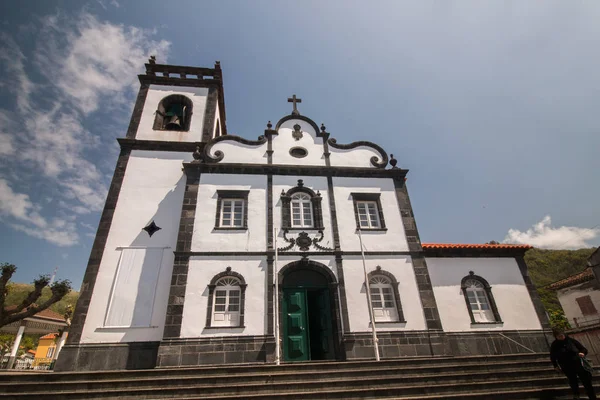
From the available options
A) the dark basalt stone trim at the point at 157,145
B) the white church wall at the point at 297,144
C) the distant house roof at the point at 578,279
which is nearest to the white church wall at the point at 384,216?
the white church wall at the point at 297,144

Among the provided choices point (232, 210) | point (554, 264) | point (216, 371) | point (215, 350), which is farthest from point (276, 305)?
point (554, 264)

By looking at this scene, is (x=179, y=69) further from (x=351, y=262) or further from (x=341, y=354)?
(x=341, y=354)

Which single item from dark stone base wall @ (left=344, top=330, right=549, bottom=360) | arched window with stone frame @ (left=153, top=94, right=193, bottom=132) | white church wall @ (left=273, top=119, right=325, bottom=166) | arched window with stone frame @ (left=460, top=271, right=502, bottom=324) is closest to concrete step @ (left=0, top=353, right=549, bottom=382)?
dark stone base wall @ (left=344, top=330, right=549, bottom=360)

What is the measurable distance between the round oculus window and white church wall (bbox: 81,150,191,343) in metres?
4.38

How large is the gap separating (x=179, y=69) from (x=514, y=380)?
17.5 metres

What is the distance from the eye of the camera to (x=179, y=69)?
1584 centimetres

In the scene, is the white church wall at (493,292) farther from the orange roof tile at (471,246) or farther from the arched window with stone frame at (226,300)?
the arched window with stone frame at (226,300)

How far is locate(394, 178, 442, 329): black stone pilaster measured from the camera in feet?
34.1

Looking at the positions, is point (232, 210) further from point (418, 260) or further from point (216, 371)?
point (418, 260)

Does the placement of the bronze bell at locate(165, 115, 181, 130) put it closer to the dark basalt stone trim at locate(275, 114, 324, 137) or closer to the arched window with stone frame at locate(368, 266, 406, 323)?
the dark basalt stone trim at locate(275, 114, 324, 137)

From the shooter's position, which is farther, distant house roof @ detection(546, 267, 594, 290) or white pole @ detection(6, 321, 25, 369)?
distant house roof @ detection(546, 267, 594, 290)

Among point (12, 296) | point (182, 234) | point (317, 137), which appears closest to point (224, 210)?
point (182, 234)

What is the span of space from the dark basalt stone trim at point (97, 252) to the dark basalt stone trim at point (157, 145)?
301 mm

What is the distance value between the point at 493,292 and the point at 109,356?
13120 millimetres
